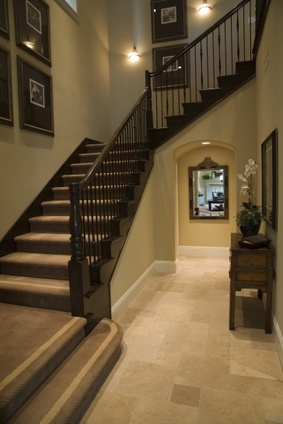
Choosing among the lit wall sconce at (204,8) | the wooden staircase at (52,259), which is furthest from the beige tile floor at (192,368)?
the lit wall sconce at (204,8)

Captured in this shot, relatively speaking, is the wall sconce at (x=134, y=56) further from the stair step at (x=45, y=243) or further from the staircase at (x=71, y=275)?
the stair step at (x=45, y=243)

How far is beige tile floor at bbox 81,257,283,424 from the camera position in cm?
185

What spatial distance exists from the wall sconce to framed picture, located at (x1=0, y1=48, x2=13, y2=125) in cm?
320

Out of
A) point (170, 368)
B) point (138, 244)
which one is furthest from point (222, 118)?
point (170, 368)

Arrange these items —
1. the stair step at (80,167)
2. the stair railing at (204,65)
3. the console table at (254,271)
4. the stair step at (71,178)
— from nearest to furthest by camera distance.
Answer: the console table at (254,271) < the stair step at (71,178) < the stair step at (80,167) < the stair railing at (204,65)

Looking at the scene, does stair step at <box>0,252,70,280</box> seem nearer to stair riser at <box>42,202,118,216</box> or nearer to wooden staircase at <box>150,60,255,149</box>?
stair riser at <box>42,202,118,216</box>

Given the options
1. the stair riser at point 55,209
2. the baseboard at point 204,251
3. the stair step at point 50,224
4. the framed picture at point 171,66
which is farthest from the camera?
the baseboard at point 204,251

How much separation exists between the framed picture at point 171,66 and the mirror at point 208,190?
1.63 metres

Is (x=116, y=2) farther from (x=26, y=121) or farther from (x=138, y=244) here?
(x=138, y=244)

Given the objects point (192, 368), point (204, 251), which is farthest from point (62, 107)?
point (192, 368)

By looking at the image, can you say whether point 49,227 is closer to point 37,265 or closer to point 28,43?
point 37,265

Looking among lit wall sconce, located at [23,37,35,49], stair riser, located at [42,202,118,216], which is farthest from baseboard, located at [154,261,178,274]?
lit wall sconce, located at [23,37,35,49]

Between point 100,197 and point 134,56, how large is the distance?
13.6 feet

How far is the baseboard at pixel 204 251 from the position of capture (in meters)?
5.80
